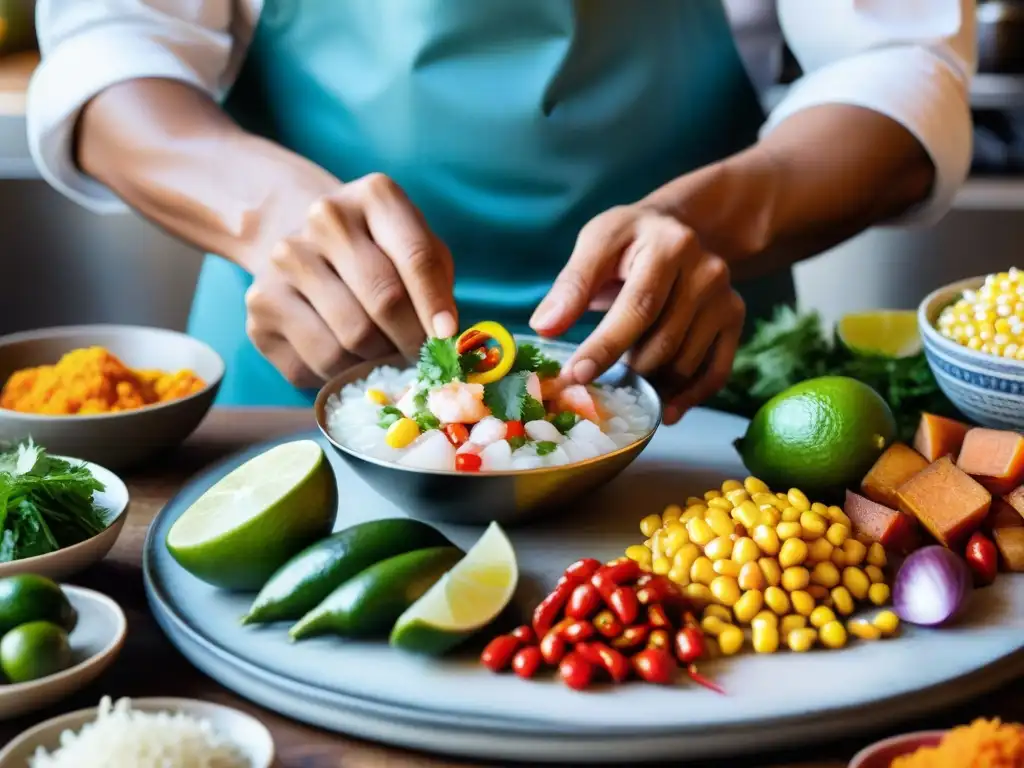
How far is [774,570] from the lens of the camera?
1.11m

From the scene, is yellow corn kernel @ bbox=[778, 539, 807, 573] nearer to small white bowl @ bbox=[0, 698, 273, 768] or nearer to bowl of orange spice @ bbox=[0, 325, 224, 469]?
small white bowl @ bbox=[0, 698, 273, 768]

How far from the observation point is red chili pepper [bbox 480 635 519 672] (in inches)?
39.7

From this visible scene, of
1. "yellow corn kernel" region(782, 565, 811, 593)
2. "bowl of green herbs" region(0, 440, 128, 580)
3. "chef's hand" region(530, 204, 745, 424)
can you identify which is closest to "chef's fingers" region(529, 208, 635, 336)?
"chef's hand" region(530, 204, 745, 424)

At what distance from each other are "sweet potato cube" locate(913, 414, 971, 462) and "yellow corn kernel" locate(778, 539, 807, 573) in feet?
1.05

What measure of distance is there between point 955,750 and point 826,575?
0.33 meters

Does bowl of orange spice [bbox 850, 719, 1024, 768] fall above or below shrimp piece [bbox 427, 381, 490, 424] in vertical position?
below

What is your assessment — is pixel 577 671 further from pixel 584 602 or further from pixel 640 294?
pixel 640 294

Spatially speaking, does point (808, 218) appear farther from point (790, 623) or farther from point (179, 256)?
point (179, 256)

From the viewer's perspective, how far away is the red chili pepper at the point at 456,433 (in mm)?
1271

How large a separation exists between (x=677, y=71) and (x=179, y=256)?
2.56m

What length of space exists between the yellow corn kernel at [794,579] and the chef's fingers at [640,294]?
1.26ft

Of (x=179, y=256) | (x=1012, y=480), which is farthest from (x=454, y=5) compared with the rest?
(x=179, y=256)

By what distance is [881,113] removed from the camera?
70.9 inches

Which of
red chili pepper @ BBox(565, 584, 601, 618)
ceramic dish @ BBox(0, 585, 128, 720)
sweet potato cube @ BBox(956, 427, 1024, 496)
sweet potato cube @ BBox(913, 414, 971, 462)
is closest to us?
ceramic dish @ BBox(0, 585, 128, 720)
